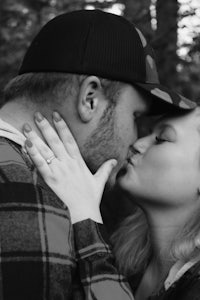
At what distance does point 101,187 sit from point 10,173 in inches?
20.8

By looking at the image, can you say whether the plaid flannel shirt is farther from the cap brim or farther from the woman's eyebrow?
the woman's eyebrow

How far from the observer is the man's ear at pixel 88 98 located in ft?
8.25

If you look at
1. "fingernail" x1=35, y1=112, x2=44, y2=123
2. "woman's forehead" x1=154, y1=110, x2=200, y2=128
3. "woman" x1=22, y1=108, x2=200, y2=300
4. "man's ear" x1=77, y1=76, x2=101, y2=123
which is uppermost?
"man's ear" x1=77, y1=76, x2=101, y2=123

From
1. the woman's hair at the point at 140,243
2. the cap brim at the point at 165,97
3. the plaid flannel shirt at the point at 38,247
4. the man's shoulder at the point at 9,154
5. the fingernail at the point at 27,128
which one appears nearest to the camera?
the plaid flannel shirt at the point at 38,247

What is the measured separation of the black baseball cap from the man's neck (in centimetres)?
17

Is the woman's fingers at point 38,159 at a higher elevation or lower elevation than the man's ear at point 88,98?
lower

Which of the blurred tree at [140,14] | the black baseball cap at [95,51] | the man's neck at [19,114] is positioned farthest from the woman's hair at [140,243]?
the blurred tree at [140,14]

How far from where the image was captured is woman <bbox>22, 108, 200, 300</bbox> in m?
2.52

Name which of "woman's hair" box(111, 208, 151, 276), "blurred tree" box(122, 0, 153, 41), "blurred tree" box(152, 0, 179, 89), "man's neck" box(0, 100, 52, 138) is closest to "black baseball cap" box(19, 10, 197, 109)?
"man's neck" box(0, 100, 52, 138)

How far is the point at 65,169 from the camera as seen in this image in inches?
98.7

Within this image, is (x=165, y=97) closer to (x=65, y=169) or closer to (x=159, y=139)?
(x=159, y=139)

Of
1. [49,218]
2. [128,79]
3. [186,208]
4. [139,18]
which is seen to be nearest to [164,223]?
[186,208]

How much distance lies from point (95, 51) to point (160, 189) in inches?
28.5

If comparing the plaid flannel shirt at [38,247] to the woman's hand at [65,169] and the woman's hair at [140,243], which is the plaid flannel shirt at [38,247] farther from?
the woman's hair at [140,243]
